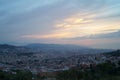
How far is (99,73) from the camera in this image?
23.7m

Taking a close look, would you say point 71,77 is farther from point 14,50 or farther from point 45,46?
point 45,46

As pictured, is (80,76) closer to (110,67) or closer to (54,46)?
(110,67)

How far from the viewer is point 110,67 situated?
25.7 m

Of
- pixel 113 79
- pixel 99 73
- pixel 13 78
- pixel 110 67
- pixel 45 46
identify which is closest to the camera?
pixel 113 79

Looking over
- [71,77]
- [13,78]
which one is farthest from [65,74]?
[13,78]

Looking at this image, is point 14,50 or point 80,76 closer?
point 80,76

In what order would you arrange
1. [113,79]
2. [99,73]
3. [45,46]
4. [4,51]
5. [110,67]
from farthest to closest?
1. [45,46]
2. [4,51]
3. [110,67]
4. [99,73]
5. [113,79]

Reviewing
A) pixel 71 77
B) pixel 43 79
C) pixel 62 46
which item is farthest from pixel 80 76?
pixel 62 46

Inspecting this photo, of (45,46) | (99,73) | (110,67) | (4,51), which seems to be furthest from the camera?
(45,46)

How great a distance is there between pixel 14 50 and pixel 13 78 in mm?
37410

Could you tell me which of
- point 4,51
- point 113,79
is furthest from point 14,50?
point 113,79

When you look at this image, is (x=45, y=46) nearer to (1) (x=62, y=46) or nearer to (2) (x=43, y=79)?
(1) (x=62, y=46)

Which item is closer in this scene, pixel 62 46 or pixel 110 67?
pixel 110 67

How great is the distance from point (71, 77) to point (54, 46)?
54.0 meters
